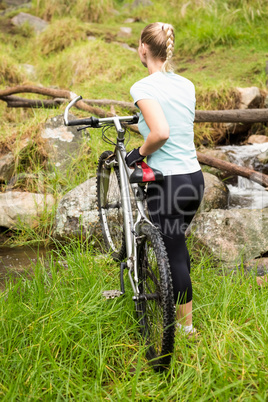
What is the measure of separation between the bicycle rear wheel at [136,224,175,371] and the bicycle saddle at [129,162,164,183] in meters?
0.26

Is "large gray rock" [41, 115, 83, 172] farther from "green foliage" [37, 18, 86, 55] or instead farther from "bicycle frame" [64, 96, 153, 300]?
"green foliage" [37, 18, 86, 55]

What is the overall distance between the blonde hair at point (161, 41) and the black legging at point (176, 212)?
1.94 ft

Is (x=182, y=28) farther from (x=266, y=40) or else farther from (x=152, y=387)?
(x=152, y=387)

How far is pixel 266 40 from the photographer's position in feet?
25.6

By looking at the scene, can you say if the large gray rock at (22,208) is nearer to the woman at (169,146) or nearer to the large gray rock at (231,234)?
the large gray rock at (231,234)

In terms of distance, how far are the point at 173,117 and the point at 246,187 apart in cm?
324

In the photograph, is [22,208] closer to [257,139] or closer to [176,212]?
[176,212]

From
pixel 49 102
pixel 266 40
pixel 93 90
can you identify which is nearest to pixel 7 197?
pixel 49 102

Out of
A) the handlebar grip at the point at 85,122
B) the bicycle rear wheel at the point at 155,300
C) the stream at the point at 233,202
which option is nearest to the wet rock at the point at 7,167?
the stream at the point at 233,202

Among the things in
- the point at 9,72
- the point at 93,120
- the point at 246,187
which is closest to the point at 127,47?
the point at 9,72

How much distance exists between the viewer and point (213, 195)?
4.15 m

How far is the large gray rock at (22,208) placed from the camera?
4004 millimetres

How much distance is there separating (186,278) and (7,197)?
2.67m

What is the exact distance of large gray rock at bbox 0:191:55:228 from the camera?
4.00 metres
